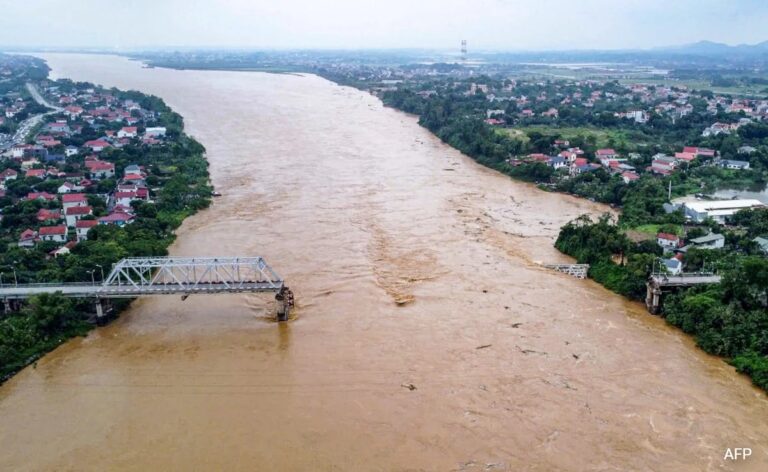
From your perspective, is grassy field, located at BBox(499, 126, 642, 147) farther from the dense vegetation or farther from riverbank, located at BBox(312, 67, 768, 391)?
the dense vegetation

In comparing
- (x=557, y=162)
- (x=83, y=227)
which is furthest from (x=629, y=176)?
(x=83, y=227)

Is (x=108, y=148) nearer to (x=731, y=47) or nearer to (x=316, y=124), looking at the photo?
(x=316, y=124)

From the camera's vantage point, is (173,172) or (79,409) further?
(173,172)

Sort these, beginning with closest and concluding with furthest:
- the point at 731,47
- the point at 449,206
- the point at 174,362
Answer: the point at 174,362
the point at 449,206
the point at 731,47

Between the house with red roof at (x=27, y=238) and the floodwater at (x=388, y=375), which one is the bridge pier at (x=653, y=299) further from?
the house with red roof at (x=27, y=238)

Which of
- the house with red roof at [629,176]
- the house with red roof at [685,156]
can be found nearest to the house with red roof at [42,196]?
the house with red roof at [629,176]

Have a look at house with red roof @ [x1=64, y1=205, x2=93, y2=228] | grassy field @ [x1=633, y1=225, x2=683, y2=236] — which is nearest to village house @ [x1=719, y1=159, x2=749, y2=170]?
grassy field @ [x1=633, y1=225, x2=683, y2=236]

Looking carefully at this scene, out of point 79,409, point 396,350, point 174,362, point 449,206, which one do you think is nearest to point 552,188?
point 449,206
